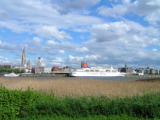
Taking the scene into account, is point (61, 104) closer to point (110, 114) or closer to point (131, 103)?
point (110, 114)

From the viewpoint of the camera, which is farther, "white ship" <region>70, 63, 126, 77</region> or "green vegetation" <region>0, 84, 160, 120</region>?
"white ship" <region>70, 63, 126, 77</region>

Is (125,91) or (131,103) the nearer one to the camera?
(131,103)

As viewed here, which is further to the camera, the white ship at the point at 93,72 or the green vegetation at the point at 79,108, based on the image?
the white ship at the point at 93,72

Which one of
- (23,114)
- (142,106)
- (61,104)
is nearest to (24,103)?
(23,114)

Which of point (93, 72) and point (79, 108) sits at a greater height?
point (93, 72)

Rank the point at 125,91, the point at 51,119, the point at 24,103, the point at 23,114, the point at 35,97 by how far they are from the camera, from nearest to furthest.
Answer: the point at 51,119, the point at 23,114, the point at 24,103, the point at 35,97, the point at 125,91

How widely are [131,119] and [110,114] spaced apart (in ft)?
3.69

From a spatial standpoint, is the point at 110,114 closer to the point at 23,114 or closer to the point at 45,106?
the point at 45,106

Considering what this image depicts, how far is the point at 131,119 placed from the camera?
7.29 m

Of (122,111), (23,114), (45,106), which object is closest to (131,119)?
(122,111)

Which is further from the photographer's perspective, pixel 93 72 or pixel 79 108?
pixel 93 72

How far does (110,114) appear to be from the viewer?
8180 mm

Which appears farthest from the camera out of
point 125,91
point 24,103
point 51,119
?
point 125,91

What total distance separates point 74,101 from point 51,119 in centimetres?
186
